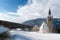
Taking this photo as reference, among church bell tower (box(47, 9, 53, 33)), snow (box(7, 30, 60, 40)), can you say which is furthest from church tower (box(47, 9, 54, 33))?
snow (box(7, 30, 60, 40))

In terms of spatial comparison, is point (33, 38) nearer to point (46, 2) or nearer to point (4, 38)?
point (4, 38)

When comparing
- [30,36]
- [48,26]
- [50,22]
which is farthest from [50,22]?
[30,36]

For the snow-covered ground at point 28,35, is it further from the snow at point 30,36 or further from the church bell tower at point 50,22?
the church bell tower at point 50,22

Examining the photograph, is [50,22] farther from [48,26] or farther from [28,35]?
[28,35]

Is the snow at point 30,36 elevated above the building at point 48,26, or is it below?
below

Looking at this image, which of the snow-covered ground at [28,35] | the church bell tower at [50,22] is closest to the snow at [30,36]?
the snow-covered ground at [28,35]

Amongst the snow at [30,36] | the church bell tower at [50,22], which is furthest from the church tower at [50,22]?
the snow at [30,36]

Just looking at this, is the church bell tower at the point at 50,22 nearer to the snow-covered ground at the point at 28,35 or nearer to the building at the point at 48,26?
the building at the point at 48,26

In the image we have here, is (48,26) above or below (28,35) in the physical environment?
above

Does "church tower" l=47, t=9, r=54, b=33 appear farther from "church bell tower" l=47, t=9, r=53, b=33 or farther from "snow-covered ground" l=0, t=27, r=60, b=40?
"snow-covered ground" l=0, t=27, r=60, b=40

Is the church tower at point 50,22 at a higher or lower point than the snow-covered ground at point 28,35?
Answer: higher

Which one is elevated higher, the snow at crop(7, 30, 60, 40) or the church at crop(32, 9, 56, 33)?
the church at crop(32, 9, 56, 33)

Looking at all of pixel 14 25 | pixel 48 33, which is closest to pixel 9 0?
pixel 14 25

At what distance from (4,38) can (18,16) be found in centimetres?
42
